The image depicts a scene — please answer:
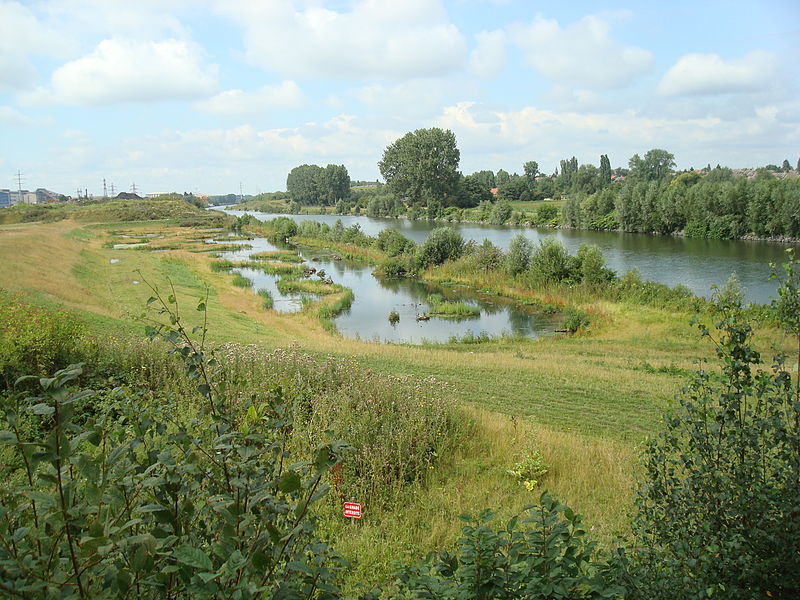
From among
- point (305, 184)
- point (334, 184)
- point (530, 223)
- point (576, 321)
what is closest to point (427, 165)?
point (530, 223)

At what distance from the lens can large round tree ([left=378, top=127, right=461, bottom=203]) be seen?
119 metres

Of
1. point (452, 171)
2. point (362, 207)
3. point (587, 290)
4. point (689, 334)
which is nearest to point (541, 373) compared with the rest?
point (689, 334)

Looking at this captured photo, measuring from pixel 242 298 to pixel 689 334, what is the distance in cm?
2264

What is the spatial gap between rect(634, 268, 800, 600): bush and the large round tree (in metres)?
118

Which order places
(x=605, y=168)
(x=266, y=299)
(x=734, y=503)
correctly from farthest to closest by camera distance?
(x=605, y=168) < (x=266, y=299) < (x=734, y=503)

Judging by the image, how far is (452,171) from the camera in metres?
121

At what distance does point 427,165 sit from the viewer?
118250 millimetres

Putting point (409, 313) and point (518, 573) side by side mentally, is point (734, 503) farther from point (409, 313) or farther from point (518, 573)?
point (409, 313)

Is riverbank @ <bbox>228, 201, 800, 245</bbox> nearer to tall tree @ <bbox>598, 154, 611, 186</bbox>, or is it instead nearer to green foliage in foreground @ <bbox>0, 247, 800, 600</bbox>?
tall tree @ <bbox>598, 154, 611, 186</bbox>

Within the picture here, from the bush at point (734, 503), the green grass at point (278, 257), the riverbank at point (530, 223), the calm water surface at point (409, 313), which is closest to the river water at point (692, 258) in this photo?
the riverbank at point (530, 223)

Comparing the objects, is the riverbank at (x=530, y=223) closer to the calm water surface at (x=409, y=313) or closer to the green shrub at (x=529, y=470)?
the calm water surface at (x=409, y=313)

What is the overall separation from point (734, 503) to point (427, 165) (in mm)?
119292

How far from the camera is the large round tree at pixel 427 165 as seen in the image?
119188 mm

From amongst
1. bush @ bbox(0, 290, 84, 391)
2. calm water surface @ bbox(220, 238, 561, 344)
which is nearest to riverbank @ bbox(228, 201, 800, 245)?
calm water surface @ bbox(220, 238, 561, 344)
